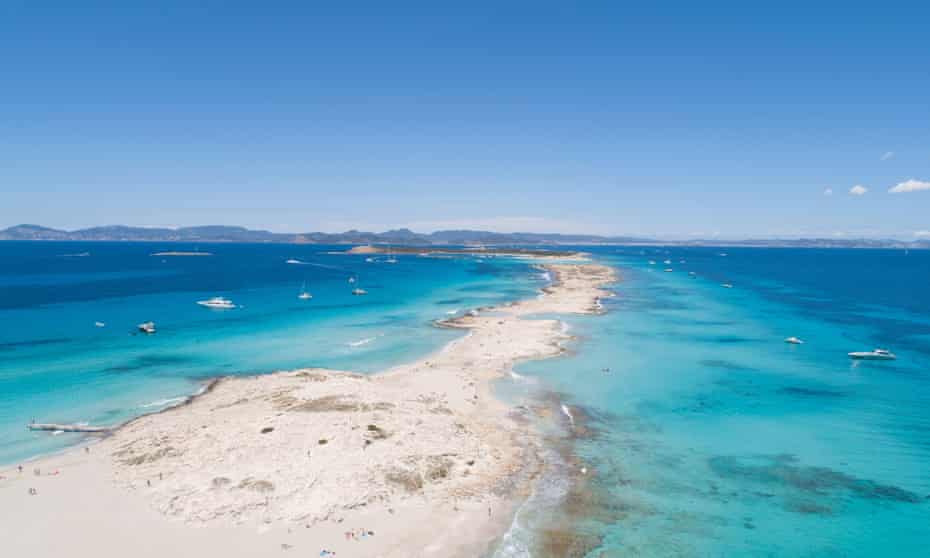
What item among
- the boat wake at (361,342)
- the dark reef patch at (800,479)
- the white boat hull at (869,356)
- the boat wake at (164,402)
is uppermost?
the white boat hull at (869,356)

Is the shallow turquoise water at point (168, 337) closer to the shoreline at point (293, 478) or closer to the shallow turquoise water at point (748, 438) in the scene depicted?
the shoreline at point (293, 478)

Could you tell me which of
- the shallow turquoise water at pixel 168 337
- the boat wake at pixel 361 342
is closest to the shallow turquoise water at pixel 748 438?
the boat wake at pixel 361 342

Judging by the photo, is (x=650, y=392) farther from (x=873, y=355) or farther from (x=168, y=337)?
(x=168, y=337)

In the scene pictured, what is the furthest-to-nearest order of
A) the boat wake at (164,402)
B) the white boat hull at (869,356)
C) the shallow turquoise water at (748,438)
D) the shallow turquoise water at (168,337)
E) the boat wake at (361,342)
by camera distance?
the boat wake at (361,342)
the white boat hull at (869,356)
the shallow turquoise water at (168,337)
the boat wake at (164,402)
the shallow turquoise water at (748,438)

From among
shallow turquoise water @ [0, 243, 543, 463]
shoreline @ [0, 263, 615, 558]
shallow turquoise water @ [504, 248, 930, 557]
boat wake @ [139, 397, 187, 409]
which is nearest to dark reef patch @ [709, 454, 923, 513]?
shallow turquoise water @ [504, 248, 930, 557]

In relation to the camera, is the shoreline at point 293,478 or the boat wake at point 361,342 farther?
the boat wake at point 361,342

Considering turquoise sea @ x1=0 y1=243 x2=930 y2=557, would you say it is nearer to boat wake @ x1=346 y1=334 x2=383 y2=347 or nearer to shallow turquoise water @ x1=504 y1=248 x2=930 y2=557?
shallow turquoise water @ x1=504 y1=248 x2=930 y2=557

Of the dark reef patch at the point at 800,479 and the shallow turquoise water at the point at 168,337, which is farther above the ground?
the shallow turquoise water at the point at 168,337

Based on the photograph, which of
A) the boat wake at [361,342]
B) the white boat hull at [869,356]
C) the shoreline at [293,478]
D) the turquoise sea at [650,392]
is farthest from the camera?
the boat wake at [361,342]

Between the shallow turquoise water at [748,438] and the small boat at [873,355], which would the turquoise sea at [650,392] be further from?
the small boat at [873,355]
